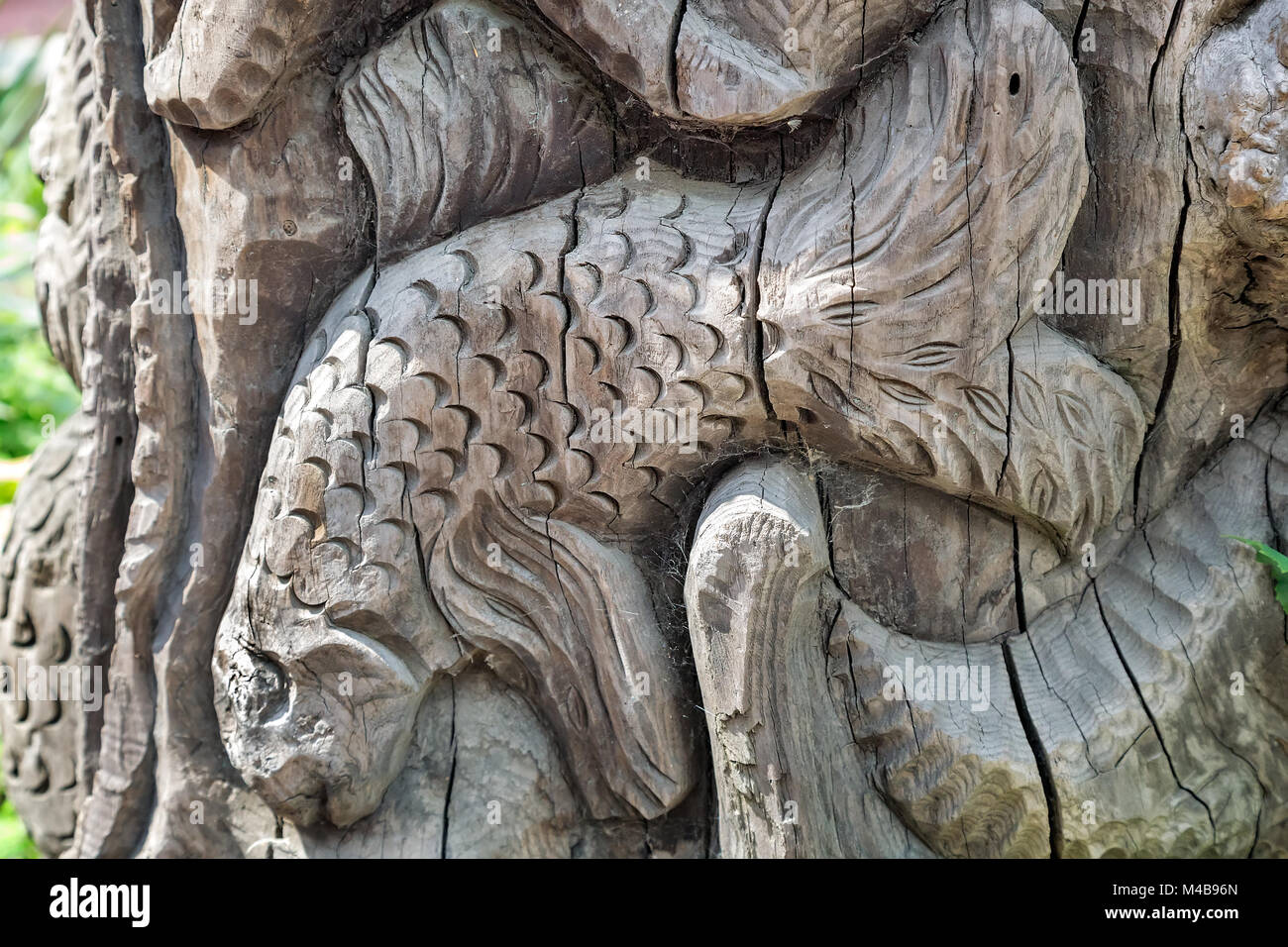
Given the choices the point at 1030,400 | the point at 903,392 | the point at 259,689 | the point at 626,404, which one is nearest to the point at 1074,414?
the point at 1030,400

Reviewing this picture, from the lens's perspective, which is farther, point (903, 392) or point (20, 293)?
point (20, 293)

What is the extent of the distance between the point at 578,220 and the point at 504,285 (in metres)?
0.20

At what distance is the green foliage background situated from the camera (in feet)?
14.5

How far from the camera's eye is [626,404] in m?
2.12

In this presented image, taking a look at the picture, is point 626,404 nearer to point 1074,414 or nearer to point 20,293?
point 1074,414

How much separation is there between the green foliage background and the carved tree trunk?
1.61 metres

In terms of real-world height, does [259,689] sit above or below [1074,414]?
below

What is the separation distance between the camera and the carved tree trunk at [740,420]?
2.02 m

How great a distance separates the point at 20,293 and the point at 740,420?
4.29 m

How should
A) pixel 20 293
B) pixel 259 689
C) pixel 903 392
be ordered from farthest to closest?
pixel 20 293 → pixel 259 689 → pixel 903 392

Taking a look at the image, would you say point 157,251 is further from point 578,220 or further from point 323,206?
point 578,220

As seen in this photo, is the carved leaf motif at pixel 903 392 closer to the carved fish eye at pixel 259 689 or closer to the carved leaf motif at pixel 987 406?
the carved leaf motif at pixel 987 406

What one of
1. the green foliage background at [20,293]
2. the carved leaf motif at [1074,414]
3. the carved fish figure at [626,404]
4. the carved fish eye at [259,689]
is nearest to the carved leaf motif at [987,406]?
the carved fish figure at [626,404]

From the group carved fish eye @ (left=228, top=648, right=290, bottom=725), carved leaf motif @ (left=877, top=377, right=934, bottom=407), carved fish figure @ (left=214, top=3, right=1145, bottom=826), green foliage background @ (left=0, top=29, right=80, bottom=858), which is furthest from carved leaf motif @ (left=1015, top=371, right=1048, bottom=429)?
green foliage background @ (left=0, top=29, right=80, bottom=858)
